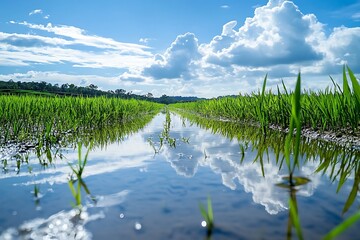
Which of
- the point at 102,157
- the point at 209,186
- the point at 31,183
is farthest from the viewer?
the point at 102,157

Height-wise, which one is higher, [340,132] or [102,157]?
[340,132]

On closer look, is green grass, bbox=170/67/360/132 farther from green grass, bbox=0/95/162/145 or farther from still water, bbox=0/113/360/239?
green grass, bbox=0/95/162/145

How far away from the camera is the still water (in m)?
1.55

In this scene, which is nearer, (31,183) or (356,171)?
(31,183)

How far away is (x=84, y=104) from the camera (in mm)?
8844

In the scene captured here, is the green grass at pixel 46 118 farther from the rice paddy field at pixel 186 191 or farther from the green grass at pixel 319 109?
the green grass at pixel 319 109

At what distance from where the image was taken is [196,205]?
1.92m

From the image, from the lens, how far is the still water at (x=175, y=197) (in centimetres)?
155

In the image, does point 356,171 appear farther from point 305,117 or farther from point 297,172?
point 305,117

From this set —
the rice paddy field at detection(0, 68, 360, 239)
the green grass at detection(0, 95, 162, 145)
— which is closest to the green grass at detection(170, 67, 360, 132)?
the rice paddy field at detection(0, 68, 360, 239)

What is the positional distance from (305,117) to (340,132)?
117 centimetres

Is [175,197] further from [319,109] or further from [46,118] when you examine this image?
[46,118]

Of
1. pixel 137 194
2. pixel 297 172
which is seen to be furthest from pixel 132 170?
pixel 297 172

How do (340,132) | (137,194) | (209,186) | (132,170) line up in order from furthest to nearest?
(340,132) < (132,170) < (209,186) < (137,194)
